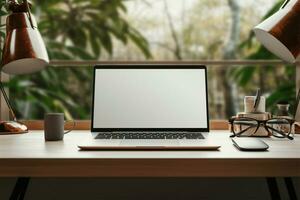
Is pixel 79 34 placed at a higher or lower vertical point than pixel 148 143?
higher

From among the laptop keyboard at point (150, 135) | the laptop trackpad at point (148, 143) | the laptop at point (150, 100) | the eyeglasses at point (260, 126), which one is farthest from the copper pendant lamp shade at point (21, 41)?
the eyeglasses at point (260, 126)

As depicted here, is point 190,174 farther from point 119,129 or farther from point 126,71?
point 126,71

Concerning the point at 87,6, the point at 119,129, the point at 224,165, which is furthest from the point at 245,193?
the point at 87,6

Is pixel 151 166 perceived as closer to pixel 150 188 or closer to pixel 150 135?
pixel 150 135

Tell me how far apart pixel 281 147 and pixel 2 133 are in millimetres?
902

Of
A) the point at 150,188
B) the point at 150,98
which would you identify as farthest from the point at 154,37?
the point at 150,98

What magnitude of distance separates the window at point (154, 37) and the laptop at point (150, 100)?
6.52ft

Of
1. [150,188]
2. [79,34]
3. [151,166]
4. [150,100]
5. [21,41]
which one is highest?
[79,34]

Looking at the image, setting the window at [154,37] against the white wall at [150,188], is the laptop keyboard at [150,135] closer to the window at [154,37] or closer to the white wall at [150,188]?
the white wall at [150,188]

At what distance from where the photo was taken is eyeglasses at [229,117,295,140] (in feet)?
4.16

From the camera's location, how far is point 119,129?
1.36 m

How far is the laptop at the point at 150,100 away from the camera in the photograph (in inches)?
53.4

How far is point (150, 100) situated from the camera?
54.9 inches

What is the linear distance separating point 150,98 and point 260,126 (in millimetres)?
374
